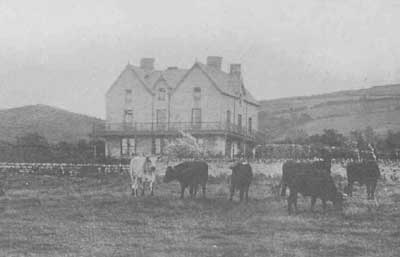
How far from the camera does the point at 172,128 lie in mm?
38375

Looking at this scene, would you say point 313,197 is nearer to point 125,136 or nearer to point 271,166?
point 271,166

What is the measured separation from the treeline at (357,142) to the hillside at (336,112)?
0.37 meters

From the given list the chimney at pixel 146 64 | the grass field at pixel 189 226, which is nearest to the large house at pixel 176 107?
the chimney at pixel 146 64

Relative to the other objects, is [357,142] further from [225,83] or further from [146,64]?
[146,64]

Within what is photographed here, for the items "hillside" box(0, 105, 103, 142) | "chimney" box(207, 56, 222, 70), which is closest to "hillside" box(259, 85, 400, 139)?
"chimney" box(207, 56, 222, 70)

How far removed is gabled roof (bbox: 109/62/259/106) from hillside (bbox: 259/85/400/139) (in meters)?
2.20

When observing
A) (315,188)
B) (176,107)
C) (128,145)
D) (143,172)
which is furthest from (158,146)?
(315,188)

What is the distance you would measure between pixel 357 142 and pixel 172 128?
55.2 ft

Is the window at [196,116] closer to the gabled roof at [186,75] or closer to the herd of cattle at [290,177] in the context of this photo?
the gabled roof at [186,75]

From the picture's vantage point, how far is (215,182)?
934 inches

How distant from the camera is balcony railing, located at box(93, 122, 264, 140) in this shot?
3681cm

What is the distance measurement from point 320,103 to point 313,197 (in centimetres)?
1697

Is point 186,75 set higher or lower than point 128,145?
higher

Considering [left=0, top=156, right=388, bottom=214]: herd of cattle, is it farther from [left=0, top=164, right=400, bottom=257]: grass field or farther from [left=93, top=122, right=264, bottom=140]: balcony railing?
[left=93, top=122, right=264, bottom=140]: balcony railing
